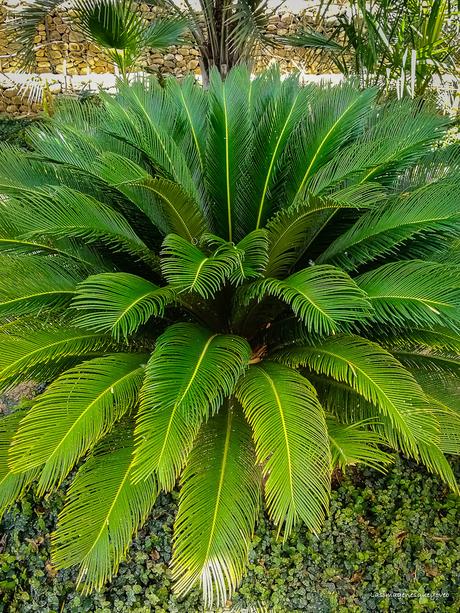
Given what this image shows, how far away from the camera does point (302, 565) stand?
6.77 feet

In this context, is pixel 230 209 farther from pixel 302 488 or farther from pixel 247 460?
pixel 302 488

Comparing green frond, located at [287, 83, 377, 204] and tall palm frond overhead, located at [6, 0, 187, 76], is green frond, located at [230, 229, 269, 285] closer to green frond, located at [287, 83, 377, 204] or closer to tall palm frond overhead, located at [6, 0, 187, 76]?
green frond, located at [287, 83, 377, 204]

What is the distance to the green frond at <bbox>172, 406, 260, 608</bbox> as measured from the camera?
1.65m

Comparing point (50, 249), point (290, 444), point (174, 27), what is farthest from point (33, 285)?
point (174, 27)

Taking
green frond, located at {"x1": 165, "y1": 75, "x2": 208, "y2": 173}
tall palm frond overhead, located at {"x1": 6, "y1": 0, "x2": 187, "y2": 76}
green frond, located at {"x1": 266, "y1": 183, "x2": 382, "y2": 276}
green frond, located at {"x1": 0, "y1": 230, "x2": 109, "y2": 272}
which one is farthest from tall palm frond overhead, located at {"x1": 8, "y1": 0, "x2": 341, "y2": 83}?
green frond, located at {"x1": 0, "y1": 230, "x2": 109, "y2": 272}

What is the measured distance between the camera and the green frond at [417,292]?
5.98ft

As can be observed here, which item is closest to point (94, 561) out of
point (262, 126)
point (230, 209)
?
point (230, 209)

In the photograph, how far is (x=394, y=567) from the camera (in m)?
2.09

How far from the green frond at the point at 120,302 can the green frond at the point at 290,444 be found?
429 mm

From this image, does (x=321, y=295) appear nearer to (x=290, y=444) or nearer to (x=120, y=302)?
(x=290, y=444)

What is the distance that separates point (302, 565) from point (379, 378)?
0.78 metres

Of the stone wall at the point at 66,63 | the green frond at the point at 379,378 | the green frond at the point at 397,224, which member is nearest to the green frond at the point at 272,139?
the green frond at the point at 397,224

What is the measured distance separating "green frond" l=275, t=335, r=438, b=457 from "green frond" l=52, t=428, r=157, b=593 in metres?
0.72

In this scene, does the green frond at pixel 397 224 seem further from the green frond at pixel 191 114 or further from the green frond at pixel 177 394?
the green frond at pixel 191 114
